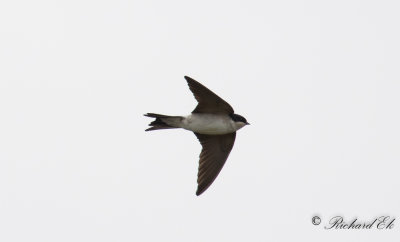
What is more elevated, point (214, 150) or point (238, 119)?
point (238, 119)

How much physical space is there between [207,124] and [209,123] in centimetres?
2

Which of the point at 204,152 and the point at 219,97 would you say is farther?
the point at 204,152

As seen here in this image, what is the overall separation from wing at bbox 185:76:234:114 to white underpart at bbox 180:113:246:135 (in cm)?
7

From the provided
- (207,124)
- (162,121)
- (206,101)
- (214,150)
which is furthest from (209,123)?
(214,150)

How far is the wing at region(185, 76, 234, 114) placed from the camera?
9508 millimetres

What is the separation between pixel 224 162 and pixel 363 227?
6.46 ft

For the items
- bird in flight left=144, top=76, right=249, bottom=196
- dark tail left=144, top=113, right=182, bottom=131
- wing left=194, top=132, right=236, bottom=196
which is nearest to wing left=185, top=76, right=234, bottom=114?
bird in flight left=144, top=76, right=249, bottom=196

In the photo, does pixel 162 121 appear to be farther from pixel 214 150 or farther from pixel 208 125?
pixel 214 150

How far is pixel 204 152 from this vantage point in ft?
34.4

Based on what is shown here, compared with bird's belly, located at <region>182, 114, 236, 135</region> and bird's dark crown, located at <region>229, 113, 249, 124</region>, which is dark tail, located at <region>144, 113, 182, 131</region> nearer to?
bird's belly, located at <region>182, 114, 236, 135</region>

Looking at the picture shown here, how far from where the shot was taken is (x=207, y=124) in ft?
32.7

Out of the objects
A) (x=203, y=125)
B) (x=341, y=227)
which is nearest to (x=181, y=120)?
(x=203, y=125)

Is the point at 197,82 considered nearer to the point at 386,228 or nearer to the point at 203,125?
the point at 203,125

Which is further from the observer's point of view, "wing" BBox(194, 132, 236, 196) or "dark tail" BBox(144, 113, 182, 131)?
"wing" BBox(194, 132, 236, 196)
